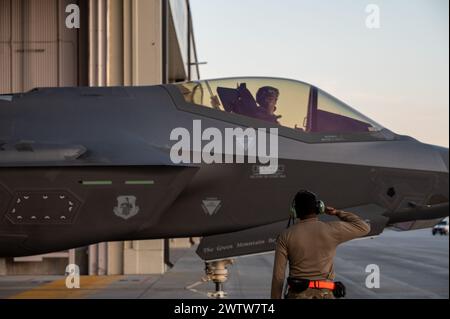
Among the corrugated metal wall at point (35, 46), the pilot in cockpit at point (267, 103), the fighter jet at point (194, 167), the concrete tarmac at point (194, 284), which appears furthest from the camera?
the corrugated metal wall at point (35, 46)

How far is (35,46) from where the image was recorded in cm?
1827

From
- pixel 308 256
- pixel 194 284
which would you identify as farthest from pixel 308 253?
pixel 194 284

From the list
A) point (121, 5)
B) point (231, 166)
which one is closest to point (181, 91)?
point (231, 166)

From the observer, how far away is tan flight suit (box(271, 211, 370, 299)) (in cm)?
504

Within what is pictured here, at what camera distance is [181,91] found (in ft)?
25.1

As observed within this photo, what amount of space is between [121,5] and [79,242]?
1230 centimetres

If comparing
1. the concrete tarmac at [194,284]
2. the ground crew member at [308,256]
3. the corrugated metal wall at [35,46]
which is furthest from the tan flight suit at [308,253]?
the corrugated metal wall at [35,46]

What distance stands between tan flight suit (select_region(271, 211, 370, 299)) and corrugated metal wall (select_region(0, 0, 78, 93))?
14204 millimetres

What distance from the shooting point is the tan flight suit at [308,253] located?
5.04 m

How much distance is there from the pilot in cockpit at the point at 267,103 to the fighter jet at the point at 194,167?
0.05ft

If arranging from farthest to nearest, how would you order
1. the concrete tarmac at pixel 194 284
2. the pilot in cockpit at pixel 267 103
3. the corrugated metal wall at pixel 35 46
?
1. the corrugated metal wall at pixel 35 46
2. the concrete tarmac at pixel 194 284
3. the pilot in cockpit at pixel 267 103

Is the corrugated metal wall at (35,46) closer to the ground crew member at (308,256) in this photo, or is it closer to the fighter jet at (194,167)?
the fighter jet at (194,167)

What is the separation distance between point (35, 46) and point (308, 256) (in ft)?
49.1

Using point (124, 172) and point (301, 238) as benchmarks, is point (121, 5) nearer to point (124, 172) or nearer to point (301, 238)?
point (124, 172)
